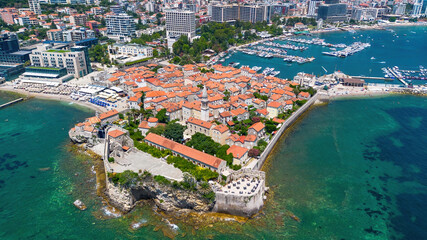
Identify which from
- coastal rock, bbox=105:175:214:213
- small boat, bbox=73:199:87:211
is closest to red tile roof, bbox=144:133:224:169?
coastal rock, bbox=105:175:214:213

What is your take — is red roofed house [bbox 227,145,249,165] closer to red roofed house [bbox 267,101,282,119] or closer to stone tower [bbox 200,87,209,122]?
stone tower [bbox 200,87,209,122]

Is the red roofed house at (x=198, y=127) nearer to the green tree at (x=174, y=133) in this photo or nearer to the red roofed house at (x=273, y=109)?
the green tree at (x=174, y=133)

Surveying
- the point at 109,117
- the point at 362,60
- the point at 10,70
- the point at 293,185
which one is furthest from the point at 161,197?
the point at 362,60

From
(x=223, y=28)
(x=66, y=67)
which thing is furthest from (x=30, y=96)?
(x=223, y=28)

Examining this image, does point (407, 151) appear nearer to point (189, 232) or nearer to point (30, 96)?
point (189, 232)

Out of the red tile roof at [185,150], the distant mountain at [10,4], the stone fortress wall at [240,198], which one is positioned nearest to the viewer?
the stone fortress wall at [240,198]

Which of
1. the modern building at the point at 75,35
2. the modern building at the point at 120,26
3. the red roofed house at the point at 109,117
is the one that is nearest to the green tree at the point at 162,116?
the red roofed house at the point at 109,117

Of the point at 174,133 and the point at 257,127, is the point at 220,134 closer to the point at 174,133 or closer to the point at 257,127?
the point at 257,127
